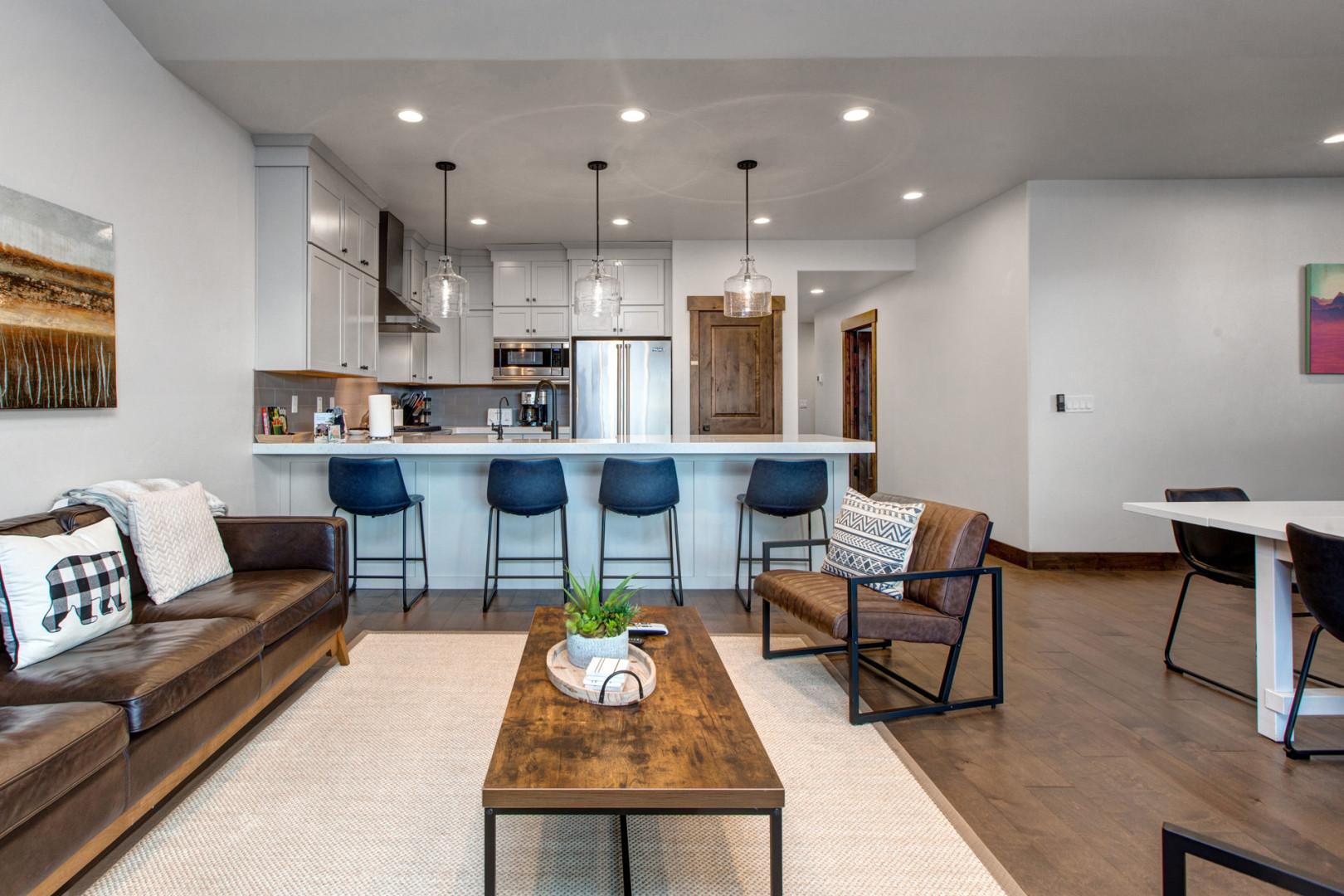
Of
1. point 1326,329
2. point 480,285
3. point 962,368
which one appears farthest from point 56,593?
point 1326,329

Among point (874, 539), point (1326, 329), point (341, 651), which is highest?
point (1326, 329)

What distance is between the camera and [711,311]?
6.30 meters

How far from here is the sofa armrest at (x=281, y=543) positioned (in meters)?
2.72

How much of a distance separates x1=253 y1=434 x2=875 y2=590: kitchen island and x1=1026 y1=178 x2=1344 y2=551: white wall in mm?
2031

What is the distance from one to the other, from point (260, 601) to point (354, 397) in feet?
11.8

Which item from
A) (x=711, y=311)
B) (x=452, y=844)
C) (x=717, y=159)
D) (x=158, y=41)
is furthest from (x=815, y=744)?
(x=711, y=311)

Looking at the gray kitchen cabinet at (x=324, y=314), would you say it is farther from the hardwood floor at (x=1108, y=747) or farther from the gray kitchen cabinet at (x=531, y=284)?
the gray kitchen cabinet at (x=531, y=284)

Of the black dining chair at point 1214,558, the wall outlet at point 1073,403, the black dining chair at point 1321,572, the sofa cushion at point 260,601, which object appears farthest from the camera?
the wall outlet at point 1073,403

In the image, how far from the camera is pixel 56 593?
1.77 metres

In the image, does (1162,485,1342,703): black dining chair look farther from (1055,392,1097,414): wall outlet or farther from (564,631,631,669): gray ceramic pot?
(564,631,631,669): gray ceramic pot

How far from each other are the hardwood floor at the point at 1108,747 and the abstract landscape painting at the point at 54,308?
1632 mm

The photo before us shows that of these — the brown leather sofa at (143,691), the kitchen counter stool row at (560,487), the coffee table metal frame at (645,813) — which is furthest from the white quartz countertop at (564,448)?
the coffee table metal frame at (645,813)

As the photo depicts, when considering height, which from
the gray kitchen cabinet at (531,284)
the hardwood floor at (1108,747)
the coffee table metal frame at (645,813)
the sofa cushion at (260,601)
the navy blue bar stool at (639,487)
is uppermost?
the gray kitchen cabinet at (531,284)

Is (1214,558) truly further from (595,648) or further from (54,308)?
(54,308)
